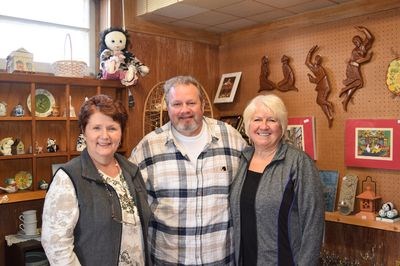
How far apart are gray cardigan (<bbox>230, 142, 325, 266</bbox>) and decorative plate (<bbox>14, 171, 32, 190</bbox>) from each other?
1.38m

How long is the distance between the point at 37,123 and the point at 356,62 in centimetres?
190

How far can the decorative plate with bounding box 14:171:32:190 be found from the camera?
7.63ft

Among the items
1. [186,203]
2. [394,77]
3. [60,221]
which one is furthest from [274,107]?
[60,221]

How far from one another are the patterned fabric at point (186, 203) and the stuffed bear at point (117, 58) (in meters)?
0.81

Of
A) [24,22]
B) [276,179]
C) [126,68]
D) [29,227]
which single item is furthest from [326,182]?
[24,22]

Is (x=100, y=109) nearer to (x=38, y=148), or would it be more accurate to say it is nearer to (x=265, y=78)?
(x=38, y=148)

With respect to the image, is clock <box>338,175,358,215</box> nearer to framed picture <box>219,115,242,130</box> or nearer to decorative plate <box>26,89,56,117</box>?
framed picture <box>219,115,242,130</box>

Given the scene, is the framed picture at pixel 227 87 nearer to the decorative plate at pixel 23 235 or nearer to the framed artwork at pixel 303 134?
the framed artwork at pixel 303 134

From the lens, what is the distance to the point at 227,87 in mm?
3143

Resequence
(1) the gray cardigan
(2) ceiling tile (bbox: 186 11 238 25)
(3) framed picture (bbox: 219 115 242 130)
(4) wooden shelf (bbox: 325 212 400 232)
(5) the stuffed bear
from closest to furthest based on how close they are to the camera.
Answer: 1. (1) the gray cardigan
2. (4) wooden shelf (bbox: 325 212 400 232)
3. (5) the stuffed bear
4. (2) ceiling tile (bbox: 186 11 238 25)
5. (3) framed picture (bbox: 219 115 242 130)

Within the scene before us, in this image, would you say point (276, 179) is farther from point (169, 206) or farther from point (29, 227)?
point (29, 227)

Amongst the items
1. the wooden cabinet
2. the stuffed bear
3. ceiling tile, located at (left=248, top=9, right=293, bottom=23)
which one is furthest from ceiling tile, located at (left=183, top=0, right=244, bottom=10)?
the wooden cabinet

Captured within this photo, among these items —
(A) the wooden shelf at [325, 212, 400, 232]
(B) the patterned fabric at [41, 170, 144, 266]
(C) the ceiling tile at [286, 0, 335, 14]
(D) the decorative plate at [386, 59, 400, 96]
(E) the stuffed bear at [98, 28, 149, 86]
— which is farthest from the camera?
(E) the stuffed bear at [98, 28, 149, 86]

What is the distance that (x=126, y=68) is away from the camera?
8.55ft
